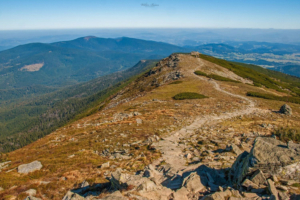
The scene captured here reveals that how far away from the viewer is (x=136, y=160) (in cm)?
1497

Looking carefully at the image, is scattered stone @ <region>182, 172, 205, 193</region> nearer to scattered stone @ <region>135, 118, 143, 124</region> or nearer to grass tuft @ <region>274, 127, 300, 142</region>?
grass tuft @ <region>274, 127, 300, 142</region>

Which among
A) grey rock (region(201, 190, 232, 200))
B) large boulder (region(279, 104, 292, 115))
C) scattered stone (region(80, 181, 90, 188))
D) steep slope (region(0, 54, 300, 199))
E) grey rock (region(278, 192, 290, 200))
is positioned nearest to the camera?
grey rock (region(278, 192, 290, 200))

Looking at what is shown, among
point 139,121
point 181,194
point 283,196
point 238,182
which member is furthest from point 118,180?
point 139,121

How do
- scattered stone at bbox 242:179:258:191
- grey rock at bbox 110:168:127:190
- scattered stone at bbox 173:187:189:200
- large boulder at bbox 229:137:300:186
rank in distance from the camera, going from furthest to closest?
grey rock at bbox 110:168:127:190
scattered stone at bbox 173:187:189:200
large boulder at bbox 229:137:300:186
scattered stone at bbox 242:179:258:191

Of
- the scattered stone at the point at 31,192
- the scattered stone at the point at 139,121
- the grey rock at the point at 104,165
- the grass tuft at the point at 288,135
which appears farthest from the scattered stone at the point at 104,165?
the grass tuft at the point at 288,135

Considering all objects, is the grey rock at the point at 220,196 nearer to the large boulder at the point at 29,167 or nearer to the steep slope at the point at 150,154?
the steep slope at the point at 150,154

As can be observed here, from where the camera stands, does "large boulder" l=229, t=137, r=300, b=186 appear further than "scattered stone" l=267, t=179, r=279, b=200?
Yes

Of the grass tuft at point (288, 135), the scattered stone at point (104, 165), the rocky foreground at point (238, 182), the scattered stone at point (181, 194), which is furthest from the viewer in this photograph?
the grass tuft at point (288, 135)

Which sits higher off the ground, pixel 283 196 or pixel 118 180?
pixel 283 196

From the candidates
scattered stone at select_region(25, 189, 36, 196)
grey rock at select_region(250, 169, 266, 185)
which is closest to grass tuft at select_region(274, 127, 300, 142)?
grey rock at select_region(250, 169, 266, 185)

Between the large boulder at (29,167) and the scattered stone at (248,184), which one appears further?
the large boulder at (29,167)

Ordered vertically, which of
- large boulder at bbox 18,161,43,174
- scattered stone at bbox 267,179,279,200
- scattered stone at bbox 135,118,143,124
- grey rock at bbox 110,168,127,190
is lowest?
scattered stone at bbox 135,118,143,124

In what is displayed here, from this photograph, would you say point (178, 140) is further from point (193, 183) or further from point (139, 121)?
point (193, 183)

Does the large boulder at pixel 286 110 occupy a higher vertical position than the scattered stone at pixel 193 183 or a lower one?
lower
